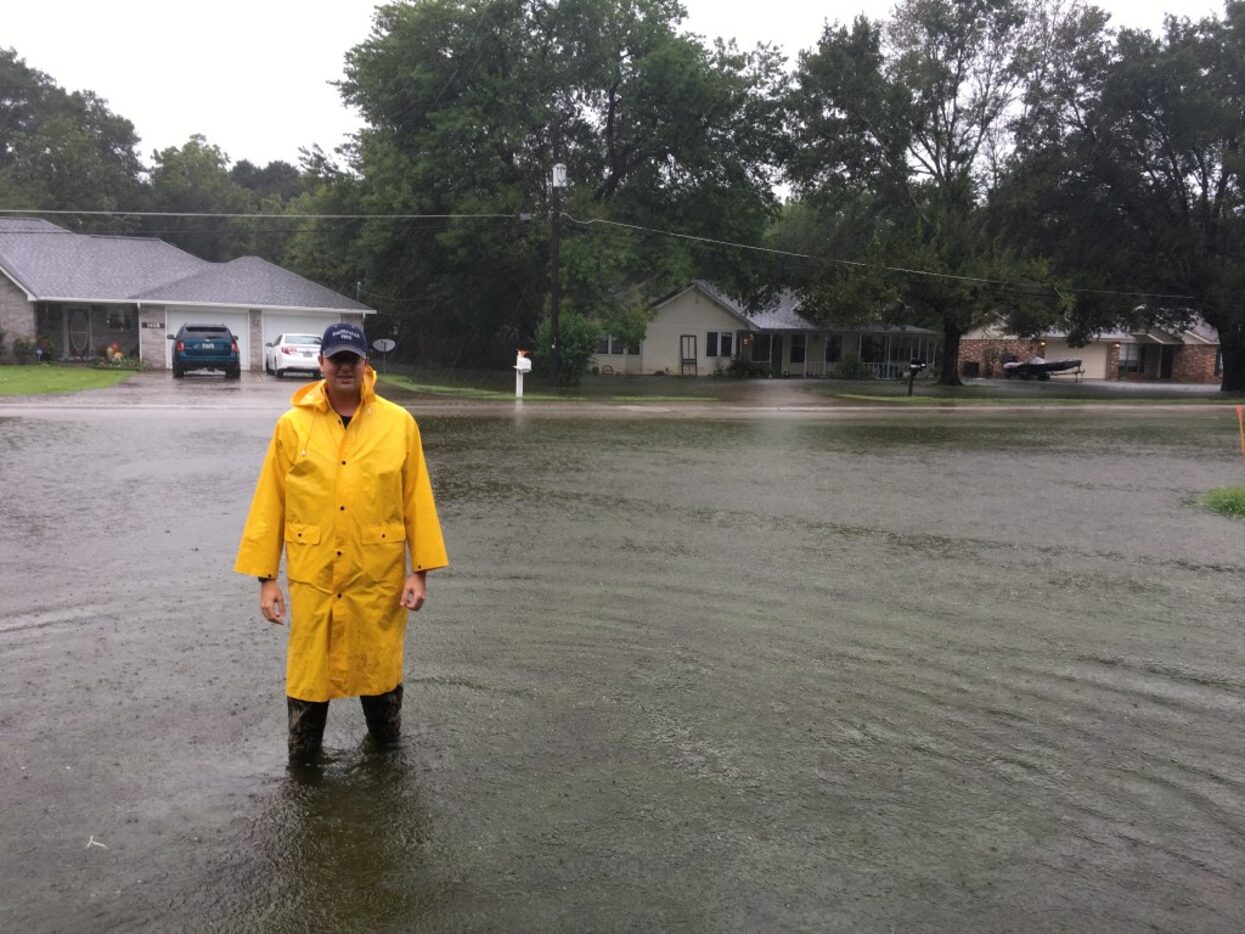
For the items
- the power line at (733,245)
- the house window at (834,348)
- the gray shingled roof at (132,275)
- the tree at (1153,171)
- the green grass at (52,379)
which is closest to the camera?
the green grass at (52,379)

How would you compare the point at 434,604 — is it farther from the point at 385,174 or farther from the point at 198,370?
the point at 385,174

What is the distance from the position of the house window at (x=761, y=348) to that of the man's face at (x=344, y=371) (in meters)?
49.3

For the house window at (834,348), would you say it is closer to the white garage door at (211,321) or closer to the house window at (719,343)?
the house window at (719,343)

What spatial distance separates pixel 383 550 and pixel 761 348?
164 ft

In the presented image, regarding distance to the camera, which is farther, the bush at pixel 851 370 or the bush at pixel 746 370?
the bush at pixel 851 370

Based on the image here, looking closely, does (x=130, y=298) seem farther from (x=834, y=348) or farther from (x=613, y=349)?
(x=834, y=348)

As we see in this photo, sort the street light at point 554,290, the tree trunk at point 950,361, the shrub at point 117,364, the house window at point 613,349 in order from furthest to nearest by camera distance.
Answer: the house window at point 613,349, the tree trunk at point 950,361, the shrub at point 117,364, the street light at point 554,290

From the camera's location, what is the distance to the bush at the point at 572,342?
32.4 meters

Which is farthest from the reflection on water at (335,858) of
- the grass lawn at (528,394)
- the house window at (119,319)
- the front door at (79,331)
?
the front door at (79,331)

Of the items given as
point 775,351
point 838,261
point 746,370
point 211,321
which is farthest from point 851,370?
point 211,321

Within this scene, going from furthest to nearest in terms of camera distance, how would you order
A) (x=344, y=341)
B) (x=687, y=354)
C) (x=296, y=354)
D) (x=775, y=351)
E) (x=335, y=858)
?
(x=775, y=351) < (x=687, y=354) < (x=296, y=354) < (x=344, y=341) < (x=335, y=858)

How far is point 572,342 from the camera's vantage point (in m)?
32.4

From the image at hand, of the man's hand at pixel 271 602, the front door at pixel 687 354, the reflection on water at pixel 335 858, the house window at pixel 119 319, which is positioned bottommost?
the reflection on water at pixel 335 858

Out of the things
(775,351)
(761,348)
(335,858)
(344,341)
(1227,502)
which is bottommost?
(335,858)
